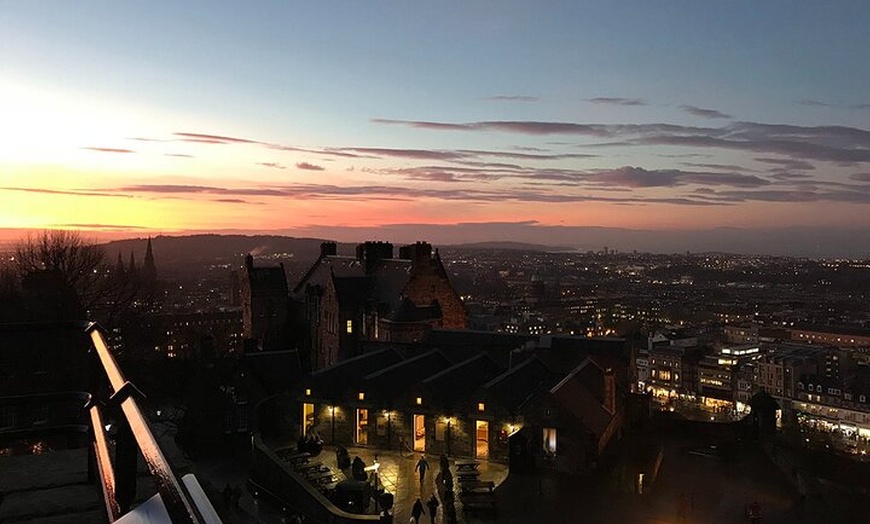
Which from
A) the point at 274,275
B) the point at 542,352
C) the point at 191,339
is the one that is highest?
the point at 274,275

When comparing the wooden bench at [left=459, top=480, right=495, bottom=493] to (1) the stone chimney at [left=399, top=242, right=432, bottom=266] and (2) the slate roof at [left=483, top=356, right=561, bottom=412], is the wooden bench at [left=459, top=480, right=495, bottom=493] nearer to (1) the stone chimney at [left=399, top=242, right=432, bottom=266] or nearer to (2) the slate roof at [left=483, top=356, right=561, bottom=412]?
(2) the slate roof at [left=483, top=356, right=561, bottom=412]

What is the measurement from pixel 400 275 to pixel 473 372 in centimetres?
1319

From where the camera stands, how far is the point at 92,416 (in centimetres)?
354

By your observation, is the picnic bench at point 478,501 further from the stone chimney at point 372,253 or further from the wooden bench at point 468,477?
the stone chimney at point 372,253

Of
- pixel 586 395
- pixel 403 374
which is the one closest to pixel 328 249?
pixel 403 374

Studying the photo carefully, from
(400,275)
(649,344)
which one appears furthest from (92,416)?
(649,344)

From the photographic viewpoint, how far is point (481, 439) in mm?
31109

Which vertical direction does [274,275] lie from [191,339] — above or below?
above

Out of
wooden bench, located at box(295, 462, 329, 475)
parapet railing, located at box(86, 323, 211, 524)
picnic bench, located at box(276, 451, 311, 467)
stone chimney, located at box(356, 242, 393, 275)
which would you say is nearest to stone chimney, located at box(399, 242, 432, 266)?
stone chimney, located at box(356, 242, 393, 275)

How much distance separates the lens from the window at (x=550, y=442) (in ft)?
93.4

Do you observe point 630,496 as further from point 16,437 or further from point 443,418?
point 16,437

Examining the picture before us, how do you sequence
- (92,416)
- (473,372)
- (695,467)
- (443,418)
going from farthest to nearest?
(473,372) < (443,418) < (695,467) < (92,416)

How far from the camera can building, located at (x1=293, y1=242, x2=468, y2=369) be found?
43.5 meters

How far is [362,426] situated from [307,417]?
295 cm
